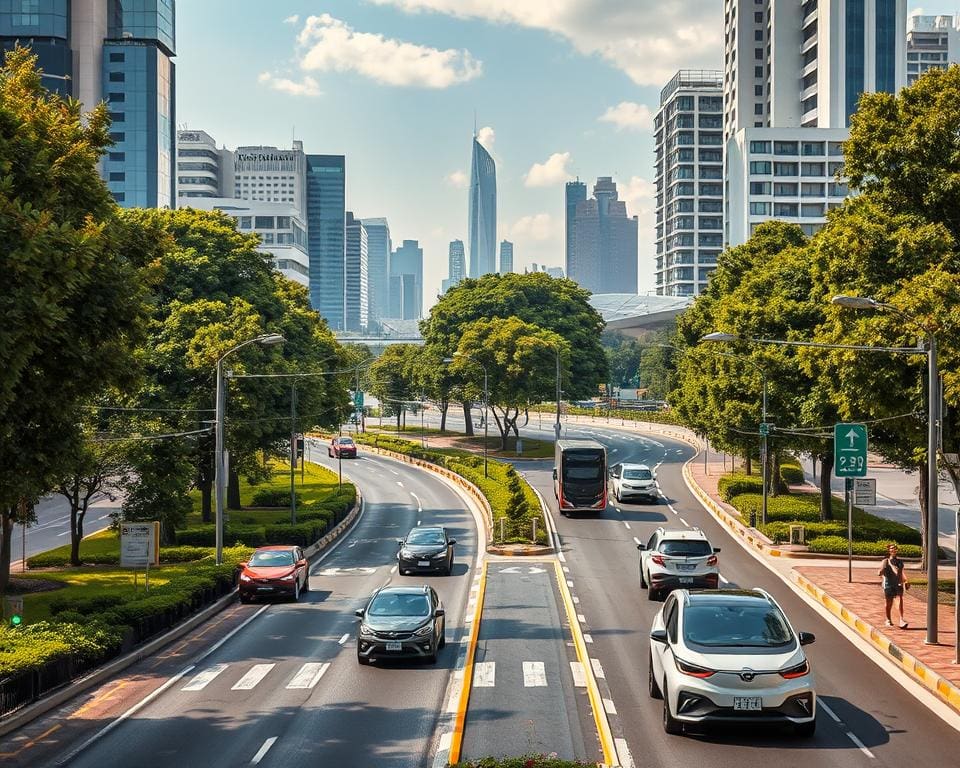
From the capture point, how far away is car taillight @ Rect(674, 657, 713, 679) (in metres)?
15.6

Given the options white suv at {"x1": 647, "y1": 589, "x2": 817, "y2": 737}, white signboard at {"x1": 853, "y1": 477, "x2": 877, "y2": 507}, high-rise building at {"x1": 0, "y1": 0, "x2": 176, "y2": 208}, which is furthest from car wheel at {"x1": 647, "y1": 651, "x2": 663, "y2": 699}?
high-rise building at {"x1": 0, "y1": 0, "x2": 176, "y2": 208}

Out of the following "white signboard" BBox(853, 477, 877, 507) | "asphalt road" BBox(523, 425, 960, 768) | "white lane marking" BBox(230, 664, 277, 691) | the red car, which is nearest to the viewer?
"asphalt road" BBox(523, 425, 960, 768)

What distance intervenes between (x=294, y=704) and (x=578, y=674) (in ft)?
18.1

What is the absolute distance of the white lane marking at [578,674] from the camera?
20.5 metres

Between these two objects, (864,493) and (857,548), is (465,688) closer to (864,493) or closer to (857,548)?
(864,493)

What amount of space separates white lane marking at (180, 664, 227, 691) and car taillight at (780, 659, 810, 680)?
1098cm

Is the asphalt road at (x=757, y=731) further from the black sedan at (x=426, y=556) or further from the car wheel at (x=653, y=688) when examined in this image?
the black sedan at (x=426, y=556)

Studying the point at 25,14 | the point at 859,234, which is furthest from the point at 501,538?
the point at 25,14

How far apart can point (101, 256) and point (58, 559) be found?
90.9ft

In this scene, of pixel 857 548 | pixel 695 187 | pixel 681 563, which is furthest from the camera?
pixel 695 187

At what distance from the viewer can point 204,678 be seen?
22.0 m

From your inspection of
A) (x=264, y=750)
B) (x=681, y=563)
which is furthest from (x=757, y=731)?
(x=681, y=563)

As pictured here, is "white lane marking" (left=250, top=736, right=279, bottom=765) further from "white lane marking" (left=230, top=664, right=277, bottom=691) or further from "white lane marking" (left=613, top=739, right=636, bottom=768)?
"white lane marking" (left=613, top=739, right=636, bottom=768)

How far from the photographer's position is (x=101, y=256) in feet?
64.2
